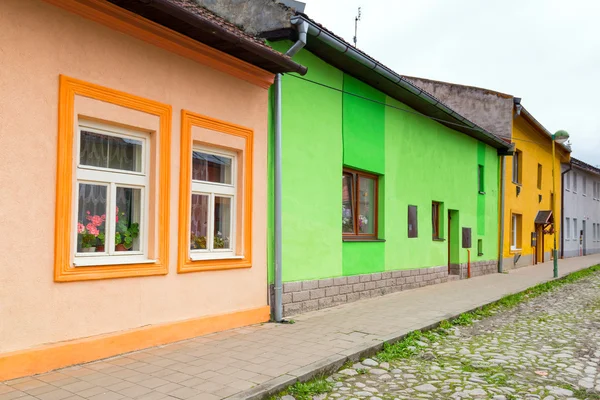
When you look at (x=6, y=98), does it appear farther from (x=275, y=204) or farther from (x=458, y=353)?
(x=458, y=353)

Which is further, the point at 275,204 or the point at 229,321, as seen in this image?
the point at 275,204

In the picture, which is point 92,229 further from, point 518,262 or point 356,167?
point 518,262

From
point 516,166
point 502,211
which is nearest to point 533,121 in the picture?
point 516,166

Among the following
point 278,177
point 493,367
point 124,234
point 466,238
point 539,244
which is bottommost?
point 493,367

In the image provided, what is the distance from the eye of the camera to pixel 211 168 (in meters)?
7.59

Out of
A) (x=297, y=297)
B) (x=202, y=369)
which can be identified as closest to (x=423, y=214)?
(x=297, y=297)

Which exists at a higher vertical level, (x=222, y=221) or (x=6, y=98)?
(x=6, y=98)

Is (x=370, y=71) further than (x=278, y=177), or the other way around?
(x=370, y=71)

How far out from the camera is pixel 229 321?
745cm

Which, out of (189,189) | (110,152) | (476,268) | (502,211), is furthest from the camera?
(502,211)

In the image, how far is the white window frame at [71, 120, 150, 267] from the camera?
573 centimetres

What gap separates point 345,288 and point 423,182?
4.74 m

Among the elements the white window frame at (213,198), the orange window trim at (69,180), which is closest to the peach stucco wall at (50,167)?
the orange window trim at (69,180)

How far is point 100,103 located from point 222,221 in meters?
2.59
